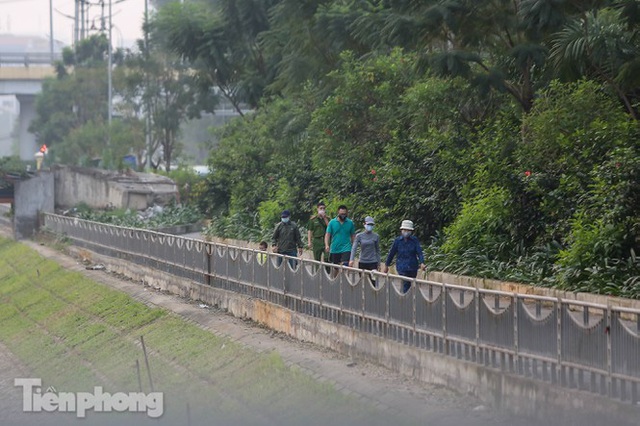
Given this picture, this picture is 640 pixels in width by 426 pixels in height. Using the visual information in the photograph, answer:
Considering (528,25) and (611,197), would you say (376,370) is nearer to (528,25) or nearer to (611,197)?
(611,197)

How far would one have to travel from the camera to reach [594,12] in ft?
68.2

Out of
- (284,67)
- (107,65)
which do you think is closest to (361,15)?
(284,67)

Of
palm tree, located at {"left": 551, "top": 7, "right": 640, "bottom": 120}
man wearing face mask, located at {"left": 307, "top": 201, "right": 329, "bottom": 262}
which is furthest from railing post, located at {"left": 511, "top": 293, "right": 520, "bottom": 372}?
man wearing face mask, located at {"left": 307, "top": 201, "right": 329, "bottom": 262}

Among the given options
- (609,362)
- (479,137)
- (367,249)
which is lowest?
(609,362)

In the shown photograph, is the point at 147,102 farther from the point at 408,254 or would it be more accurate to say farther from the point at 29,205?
the point at 408,254

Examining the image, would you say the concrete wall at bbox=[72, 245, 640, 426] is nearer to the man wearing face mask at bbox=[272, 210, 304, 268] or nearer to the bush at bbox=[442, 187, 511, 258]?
the man wearing face mask at bbox=[272, 210, 304, 268]

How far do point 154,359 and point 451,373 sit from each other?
8.26m

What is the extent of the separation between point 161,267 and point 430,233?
696 cm

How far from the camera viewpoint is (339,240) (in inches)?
750

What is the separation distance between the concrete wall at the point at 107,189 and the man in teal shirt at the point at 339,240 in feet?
97.2

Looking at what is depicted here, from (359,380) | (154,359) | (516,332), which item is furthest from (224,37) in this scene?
(516,332)

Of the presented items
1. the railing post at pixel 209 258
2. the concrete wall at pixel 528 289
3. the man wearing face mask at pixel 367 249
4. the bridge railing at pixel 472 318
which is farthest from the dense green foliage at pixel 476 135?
the railing post at pixel 209 258

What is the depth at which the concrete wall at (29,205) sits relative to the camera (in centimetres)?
4828

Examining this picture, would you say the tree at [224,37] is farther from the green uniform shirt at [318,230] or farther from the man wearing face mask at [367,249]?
the man wearing face mask at [367,249]
